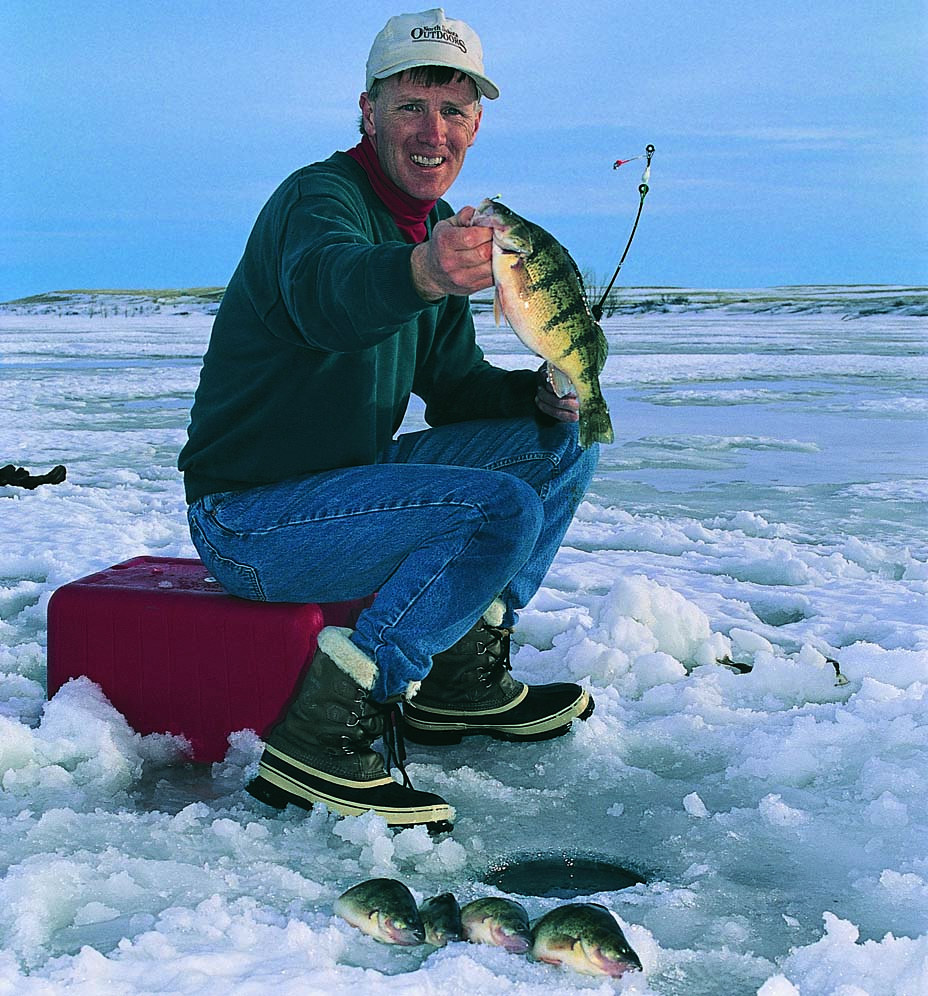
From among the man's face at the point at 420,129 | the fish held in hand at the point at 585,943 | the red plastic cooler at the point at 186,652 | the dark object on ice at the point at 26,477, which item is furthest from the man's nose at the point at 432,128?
the dark object on ice at the point at 26,477

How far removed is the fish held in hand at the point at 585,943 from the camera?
6.32ft

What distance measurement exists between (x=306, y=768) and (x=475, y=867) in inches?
19.2

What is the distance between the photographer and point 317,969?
1.92 meters

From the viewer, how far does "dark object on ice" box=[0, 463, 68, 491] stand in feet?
22.4

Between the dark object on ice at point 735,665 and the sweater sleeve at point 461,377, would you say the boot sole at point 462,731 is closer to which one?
the dark object on ice at point 735,665

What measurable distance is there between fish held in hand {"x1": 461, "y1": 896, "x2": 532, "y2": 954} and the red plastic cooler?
3.16 ft

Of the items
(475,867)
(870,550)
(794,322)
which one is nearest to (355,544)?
(475,867)

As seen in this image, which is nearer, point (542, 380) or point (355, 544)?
point (355, 544)

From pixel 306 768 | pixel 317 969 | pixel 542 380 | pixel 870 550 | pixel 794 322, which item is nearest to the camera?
pixel 317 969

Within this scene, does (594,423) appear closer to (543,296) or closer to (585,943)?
(543,296)

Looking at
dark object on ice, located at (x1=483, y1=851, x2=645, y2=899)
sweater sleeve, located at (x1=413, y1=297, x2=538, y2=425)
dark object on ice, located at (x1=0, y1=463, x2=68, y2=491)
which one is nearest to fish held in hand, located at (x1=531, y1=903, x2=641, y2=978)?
dark object on ice, located at (x1=483, y1=851, x2=645, y2=899)

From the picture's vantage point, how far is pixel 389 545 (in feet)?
8.64

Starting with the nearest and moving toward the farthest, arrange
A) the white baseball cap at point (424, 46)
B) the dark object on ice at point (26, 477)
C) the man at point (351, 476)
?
the man at point (351, 476), the white baseball cap at point (424, 46), the dark object on ice at point (26, 477)

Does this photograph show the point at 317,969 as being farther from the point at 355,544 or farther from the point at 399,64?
the point at 399,64
